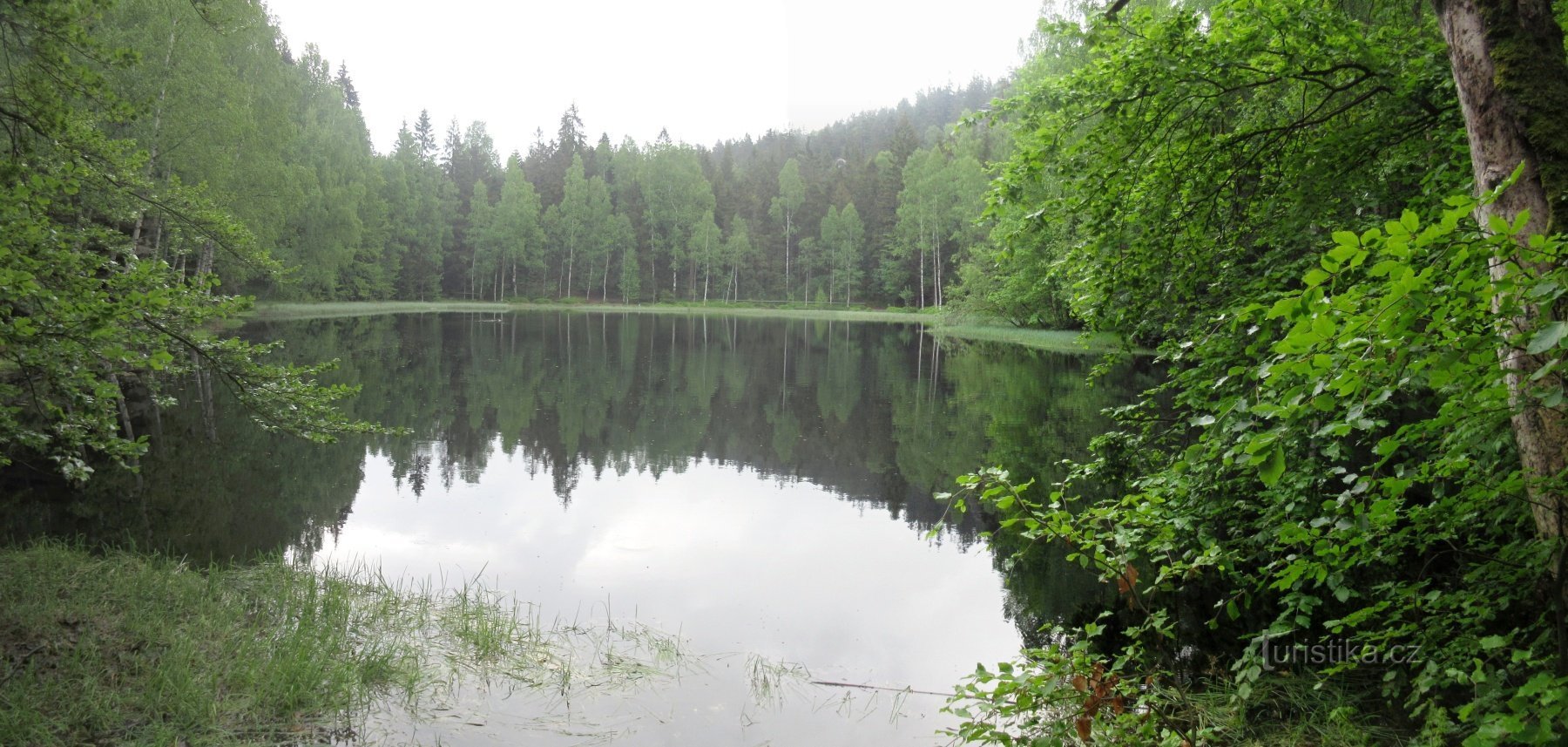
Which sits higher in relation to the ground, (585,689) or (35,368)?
(35,368)

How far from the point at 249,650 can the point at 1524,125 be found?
716cm

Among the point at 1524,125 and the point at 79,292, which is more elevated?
the point at 1524,125

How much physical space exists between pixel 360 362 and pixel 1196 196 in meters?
24.4

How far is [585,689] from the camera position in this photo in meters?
5.85

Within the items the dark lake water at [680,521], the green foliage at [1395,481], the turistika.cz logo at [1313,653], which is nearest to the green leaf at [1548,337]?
the green foliage at [1395,481]

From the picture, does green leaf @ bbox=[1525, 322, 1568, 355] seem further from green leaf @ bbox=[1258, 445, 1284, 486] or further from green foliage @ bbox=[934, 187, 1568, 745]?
green leaf @ bbox=[1258, 445, 1284, 486]

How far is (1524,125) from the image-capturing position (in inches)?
115

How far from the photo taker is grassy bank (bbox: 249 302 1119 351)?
37.0 meters

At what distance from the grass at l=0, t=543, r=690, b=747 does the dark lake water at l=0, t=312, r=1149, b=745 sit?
38 cm

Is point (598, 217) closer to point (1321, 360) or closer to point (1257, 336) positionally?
point (1257, 336)

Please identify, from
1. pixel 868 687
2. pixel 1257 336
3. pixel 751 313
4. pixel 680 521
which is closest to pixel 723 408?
pixel 680 521

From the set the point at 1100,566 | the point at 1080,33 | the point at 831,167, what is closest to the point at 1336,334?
the point at 1100,566

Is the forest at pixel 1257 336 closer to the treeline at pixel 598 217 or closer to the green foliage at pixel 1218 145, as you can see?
the green foliage at pixel 1218 145

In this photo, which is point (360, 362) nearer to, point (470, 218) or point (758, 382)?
point (758, 382)
